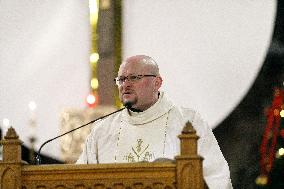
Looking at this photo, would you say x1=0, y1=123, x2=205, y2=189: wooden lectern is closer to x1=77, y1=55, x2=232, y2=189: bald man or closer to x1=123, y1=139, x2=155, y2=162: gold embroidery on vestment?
x1=77, y1=55, x2=232, y2=189: bald man

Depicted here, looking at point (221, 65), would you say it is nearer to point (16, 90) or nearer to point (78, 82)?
point (78, 82)

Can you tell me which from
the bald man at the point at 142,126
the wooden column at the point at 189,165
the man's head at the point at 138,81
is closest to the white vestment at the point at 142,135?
the bald man at the point at 142,126

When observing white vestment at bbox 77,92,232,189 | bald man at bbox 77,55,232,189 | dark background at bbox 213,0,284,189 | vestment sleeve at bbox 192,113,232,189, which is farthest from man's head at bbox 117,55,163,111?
dark background at bbox 213,0,284,189

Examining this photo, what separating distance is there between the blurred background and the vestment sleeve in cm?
228

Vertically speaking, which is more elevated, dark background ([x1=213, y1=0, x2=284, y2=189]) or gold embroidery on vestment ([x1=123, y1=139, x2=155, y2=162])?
dark background ([x1=213, y1=0, x2=284, y2=189])

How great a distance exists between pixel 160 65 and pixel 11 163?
3421mm

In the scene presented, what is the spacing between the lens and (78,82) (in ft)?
24.0

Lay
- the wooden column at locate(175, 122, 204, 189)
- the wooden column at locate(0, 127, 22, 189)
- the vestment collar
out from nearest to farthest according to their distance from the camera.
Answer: the wooden column at locate(175, 122, 204, 189), the wooden column at locate(0, 127, 22, 189), the vestment collar

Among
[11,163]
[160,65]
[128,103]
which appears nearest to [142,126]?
[128,103]

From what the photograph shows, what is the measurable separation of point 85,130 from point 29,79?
83 centimetres

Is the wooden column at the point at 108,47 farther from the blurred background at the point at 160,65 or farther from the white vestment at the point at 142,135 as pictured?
the white vestment at the point at 142,135

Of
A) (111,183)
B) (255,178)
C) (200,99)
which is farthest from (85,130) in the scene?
(111,183)

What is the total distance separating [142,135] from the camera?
4.68 metres

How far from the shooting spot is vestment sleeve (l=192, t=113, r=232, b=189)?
13.5 feet
